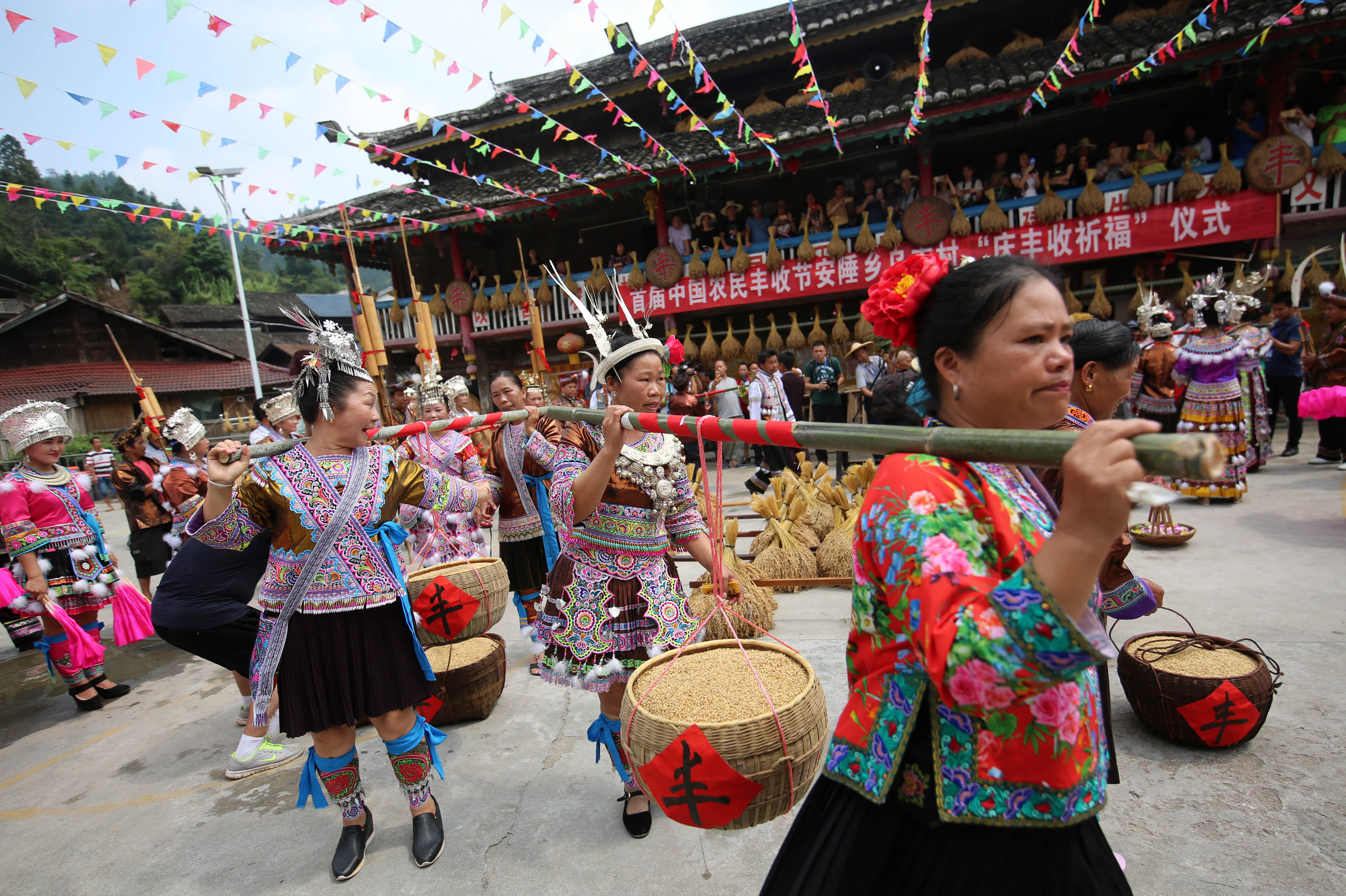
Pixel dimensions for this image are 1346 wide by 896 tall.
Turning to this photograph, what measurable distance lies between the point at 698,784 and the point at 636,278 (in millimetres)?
11906

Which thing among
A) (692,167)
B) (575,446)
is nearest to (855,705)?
(575,446)

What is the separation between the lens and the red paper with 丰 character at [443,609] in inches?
117

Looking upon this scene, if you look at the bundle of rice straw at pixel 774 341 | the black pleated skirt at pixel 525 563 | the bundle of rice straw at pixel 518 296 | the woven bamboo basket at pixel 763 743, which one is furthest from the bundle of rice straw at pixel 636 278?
the woven bamboo basket at pixel 763 743

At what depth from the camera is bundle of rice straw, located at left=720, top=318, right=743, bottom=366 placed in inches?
478

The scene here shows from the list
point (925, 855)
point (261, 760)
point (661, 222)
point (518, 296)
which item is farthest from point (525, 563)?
point (518, 296)

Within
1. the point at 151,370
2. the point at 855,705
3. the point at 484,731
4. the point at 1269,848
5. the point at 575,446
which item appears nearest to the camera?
the point at 855,705

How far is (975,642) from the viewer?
85 centimetres

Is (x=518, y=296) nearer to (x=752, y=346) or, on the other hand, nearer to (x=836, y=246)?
(x=752, y=346)

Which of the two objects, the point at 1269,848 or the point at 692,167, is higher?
the point at 692,167

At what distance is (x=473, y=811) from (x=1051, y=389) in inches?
112

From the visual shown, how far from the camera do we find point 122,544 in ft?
34.9

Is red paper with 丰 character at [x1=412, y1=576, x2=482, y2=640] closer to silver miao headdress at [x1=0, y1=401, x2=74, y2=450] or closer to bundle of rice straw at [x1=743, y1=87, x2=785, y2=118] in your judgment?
silver miao headdress at [x1=0, y1=401, x2=74, y2=450]

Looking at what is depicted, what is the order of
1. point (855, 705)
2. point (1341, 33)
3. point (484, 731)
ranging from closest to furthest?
point (855, 705) < point (484, 731) < point (1341, 33)

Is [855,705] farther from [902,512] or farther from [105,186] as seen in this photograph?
[105,186]
